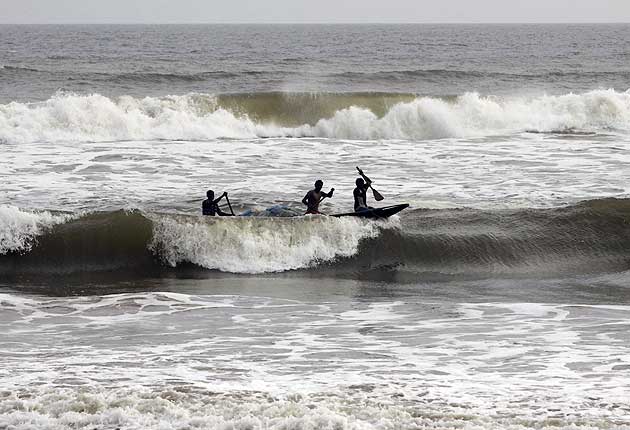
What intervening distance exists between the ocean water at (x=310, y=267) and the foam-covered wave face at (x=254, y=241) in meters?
0.04

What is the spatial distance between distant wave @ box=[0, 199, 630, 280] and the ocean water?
0.13 feet

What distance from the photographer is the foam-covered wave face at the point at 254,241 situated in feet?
54.1

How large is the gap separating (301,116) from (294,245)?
1847cm

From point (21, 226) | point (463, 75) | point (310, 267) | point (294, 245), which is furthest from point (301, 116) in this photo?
point (310, 267)

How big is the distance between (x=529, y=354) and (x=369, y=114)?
940 inches

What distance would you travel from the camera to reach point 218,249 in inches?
656

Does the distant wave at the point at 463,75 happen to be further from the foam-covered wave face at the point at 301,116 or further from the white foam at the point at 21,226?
the white foam at the point at 21,226

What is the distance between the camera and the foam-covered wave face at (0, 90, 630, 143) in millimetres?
30625

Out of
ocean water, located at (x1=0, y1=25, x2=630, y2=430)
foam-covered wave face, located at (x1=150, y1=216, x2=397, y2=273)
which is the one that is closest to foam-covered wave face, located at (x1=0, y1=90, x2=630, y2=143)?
ocean water, located at (x1=0, y1=25, x2=630, y2=430)

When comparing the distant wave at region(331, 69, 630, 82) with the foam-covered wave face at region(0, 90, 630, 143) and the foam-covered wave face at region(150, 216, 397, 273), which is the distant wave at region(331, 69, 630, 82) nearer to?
the foam-covered wave face at region(0, 90, 630, 143)

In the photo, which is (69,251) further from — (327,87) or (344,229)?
(327,87)

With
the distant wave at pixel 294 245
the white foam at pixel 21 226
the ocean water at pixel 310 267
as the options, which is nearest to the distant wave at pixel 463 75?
the ocean water at pixel 310 267

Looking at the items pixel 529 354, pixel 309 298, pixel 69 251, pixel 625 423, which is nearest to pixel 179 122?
pixel 69 251

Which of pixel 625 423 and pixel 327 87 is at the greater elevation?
pixel 327 87
